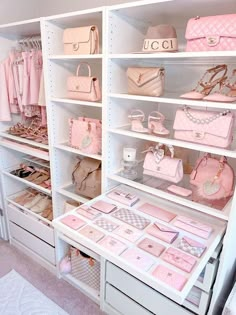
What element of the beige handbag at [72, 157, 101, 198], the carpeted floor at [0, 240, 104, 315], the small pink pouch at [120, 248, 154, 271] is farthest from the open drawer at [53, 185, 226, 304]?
the carpeted floor at [0, 240, 104, 315]

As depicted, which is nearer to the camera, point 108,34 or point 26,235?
point 108,34

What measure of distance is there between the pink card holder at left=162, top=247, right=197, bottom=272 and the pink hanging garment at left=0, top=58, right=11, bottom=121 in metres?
1.75

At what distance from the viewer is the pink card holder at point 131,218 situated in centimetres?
126

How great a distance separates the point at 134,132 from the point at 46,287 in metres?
1.52

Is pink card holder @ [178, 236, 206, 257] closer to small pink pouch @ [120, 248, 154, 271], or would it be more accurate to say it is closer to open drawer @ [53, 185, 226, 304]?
open drawer @ [53, 185, 226, 304]

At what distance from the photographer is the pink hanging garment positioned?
2033 mm

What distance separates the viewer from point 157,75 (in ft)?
4.21

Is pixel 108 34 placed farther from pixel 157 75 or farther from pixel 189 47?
pixel 189 47

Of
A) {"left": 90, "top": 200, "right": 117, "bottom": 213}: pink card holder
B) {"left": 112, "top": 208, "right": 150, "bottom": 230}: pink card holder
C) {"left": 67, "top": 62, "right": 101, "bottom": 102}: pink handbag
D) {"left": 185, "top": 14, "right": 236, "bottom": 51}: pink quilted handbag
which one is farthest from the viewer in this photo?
{"left": 67, "top": 62, "right": 101, "bottom": 102}: pink handbag

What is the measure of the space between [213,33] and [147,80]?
14.9 inches

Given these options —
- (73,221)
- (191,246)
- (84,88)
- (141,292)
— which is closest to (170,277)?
(191,246)

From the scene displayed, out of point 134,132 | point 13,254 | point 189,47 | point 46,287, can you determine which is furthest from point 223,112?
point 13,254

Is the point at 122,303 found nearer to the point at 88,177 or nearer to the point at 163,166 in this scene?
the point at 88,177

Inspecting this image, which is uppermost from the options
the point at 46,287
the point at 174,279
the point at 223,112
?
the point at 223,112
